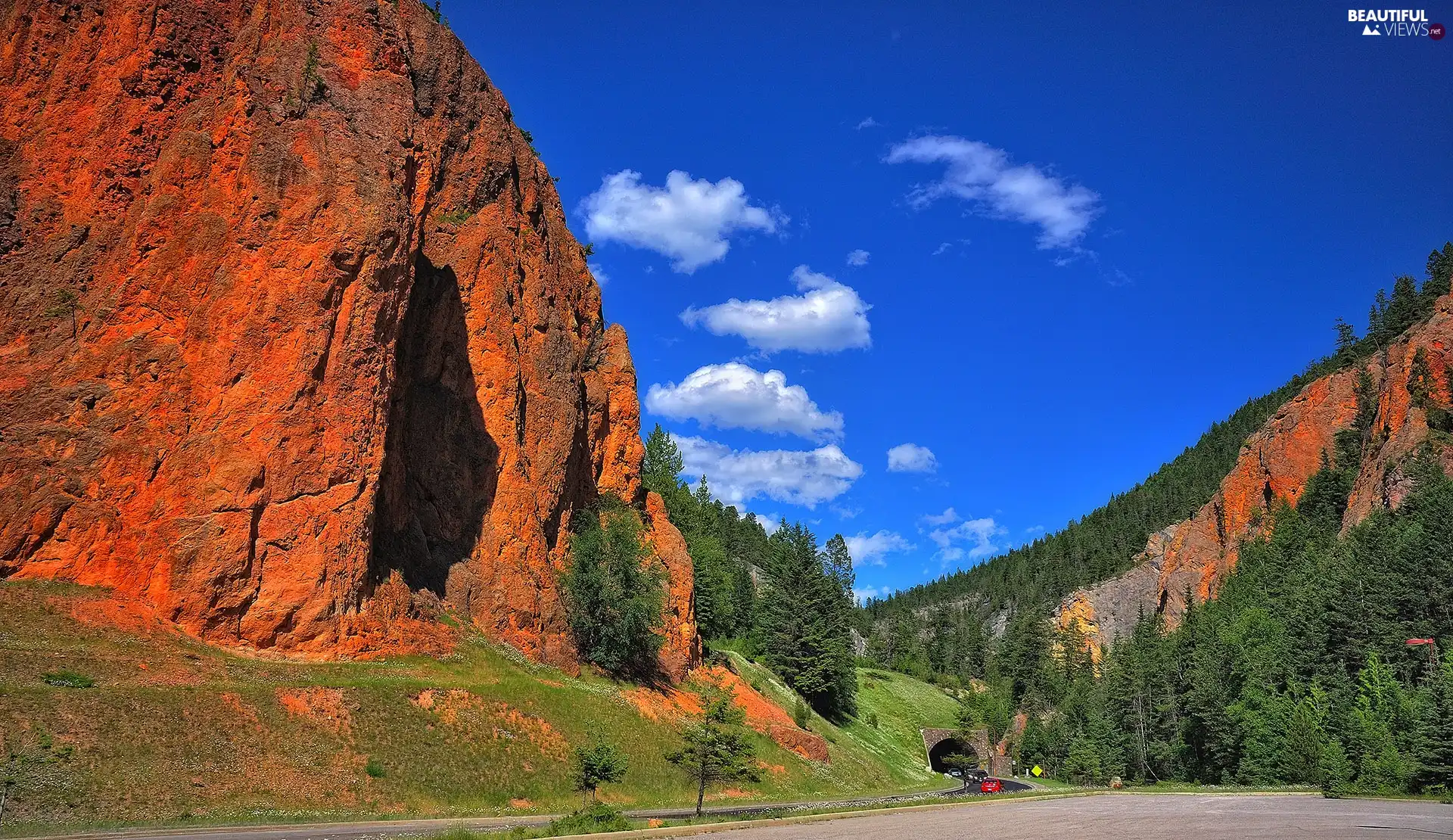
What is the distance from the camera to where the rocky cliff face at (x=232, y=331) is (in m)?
28.9

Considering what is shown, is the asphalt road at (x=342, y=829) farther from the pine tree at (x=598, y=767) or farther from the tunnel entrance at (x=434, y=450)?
the tunnel entrance at (x=434, y=450)

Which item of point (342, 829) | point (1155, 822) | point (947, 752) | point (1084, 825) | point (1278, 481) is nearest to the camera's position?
point (342, 829)

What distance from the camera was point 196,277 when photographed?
3228 cm

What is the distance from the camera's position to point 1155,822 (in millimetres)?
24500

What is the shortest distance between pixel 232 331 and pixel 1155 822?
37.1 meters

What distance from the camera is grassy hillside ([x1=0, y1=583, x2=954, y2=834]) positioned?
20.4m

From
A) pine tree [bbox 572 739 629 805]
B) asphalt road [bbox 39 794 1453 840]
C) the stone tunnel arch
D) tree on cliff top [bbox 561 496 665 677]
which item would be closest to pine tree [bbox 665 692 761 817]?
pine tree [bbox 572 739 629 805]

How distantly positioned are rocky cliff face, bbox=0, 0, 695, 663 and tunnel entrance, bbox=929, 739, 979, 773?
64.0 metres

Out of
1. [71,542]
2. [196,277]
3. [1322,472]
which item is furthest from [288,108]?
[1322,472]

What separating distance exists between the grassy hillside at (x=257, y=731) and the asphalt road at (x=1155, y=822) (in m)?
11.5

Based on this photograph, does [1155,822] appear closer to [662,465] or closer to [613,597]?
[613,597]

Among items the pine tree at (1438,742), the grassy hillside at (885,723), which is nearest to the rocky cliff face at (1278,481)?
the pine tree at (1438,742)

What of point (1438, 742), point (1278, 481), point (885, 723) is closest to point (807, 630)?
point (885, 723)

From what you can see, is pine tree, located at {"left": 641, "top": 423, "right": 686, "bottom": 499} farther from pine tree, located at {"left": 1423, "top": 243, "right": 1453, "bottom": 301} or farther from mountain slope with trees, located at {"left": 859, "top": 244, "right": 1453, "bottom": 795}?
pine tree, located at {"left": 1423, "top": 243, "right": 1453, "bottom": 301}
